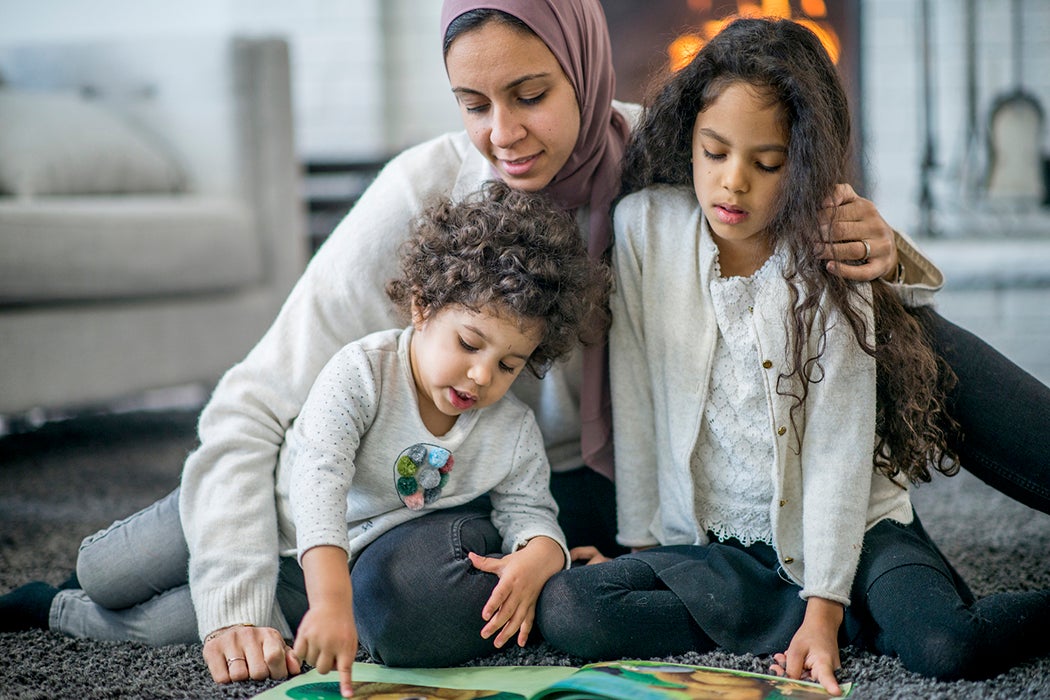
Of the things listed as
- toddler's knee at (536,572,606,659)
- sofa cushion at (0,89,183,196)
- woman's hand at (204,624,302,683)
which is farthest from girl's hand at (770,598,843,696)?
sofa cushion at (0,89,183,196)

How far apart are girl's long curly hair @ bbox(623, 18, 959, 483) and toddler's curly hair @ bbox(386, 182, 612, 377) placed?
0.16 m

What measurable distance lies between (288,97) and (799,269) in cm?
136

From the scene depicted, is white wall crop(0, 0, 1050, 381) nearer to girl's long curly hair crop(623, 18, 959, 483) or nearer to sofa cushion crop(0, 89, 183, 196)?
sofa cushion crop(0, 89, 183, 196)

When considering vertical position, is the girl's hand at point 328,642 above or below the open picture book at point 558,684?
above

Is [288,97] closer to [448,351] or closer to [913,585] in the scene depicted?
[448,351]

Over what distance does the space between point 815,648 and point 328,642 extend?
404mm

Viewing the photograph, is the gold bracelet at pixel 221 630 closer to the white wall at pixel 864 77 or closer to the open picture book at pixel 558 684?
the open picture book at pixel 558 684

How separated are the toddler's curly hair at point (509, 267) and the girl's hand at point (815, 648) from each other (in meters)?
0.33

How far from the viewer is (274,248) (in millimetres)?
2086

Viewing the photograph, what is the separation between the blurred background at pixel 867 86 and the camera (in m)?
2.71

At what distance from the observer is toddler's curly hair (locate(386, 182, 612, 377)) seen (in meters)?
0.97

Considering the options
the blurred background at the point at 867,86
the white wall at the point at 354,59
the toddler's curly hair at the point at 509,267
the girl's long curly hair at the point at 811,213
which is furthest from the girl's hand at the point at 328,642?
the white wall at the point at 354,59

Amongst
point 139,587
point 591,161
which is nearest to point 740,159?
point 591,161

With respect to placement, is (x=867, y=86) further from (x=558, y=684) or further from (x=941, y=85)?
(x=558, y=684)
